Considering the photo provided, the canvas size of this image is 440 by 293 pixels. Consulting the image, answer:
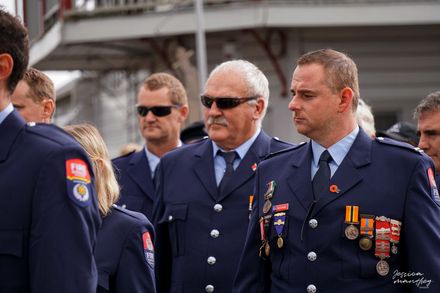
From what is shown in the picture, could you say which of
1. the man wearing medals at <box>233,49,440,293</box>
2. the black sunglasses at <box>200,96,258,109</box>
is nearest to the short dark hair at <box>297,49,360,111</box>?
the man wearing medals at <box>233,49,440,293</box>

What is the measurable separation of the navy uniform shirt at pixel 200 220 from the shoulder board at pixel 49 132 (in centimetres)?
268

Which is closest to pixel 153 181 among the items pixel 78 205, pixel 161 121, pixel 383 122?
pixel 161 121

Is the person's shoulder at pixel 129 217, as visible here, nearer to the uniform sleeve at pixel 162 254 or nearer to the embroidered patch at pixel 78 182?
the uniform sleeve at pixel 162 254

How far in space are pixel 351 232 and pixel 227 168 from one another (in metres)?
1.81

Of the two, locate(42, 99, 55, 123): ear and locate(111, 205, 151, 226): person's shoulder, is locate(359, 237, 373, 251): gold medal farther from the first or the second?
locate(42, 99, 55, 123): ear

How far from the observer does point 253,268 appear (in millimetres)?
5348

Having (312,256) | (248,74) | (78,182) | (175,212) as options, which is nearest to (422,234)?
(312,256)

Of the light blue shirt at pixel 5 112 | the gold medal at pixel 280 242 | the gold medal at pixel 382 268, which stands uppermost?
the light blue shirt at pixel 5 112

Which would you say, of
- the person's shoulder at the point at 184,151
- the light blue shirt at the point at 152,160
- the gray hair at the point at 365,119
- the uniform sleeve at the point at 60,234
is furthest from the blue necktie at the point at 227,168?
→ the uniform sleeve at the point at 60,234

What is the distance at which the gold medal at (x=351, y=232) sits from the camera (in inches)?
196

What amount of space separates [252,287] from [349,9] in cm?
1108

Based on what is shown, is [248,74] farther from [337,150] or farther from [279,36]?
[279,36]

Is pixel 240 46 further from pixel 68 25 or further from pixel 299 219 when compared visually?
pixel 299 219

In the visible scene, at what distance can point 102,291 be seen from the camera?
5.02 metres
